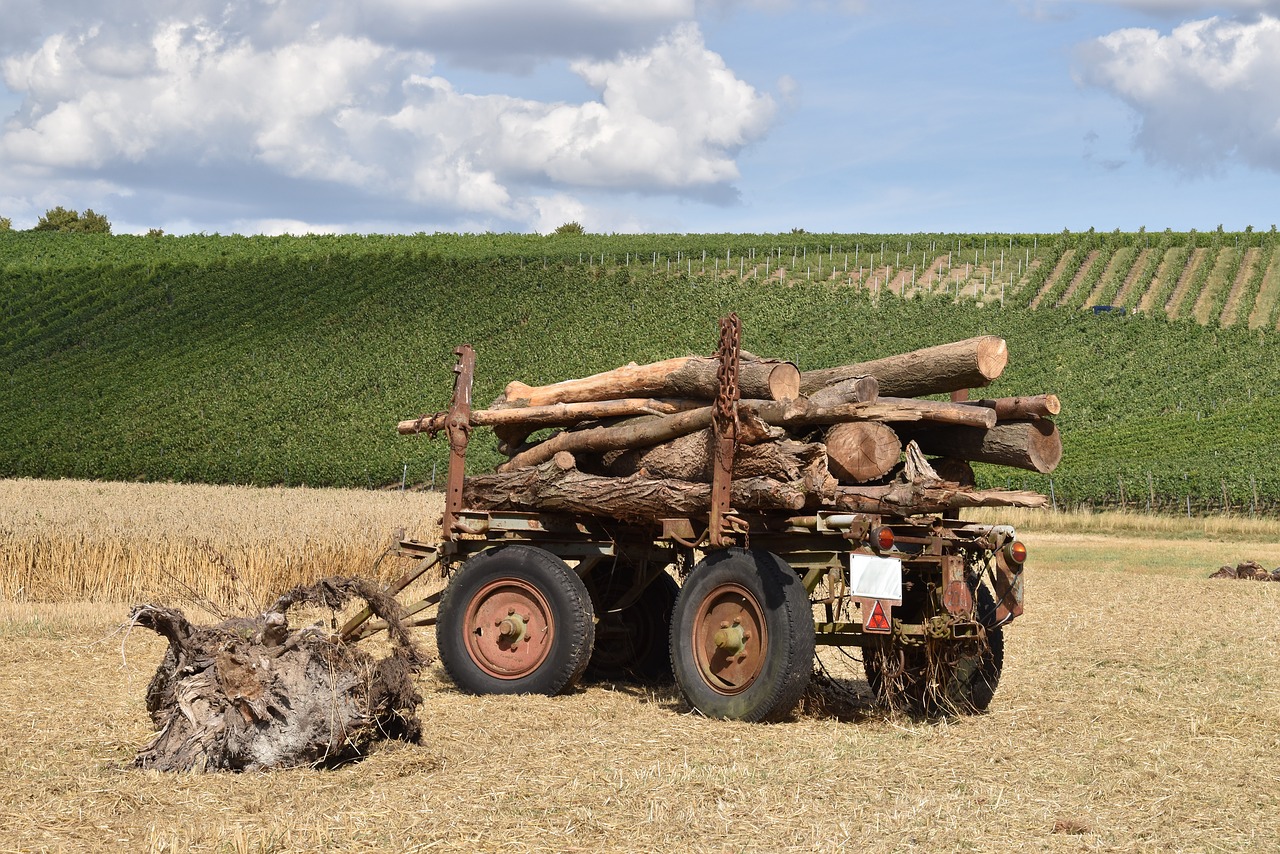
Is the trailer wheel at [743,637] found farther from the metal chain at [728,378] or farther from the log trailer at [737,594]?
the metal chain at [728,378]

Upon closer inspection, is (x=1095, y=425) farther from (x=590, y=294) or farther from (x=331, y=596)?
(x=331, y=596)

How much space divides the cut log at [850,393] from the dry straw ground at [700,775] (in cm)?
200

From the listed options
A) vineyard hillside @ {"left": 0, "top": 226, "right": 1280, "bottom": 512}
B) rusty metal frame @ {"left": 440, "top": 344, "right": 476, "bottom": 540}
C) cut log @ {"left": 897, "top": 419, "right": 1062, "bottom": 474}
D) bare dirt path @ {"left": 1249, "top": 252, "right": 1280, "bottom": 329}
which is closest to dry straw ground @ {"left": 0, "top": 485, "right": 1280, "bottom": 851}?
rusty metal frame @ {"left": 440, "top": 344, "right": 476, "bottom": 540}

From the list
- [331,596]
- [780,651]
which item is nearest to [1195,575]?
[780,651]

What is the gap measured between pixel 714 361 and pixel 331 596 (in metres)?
3.06

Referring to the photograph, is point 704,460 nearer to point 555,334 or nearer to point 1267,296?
point 555,334

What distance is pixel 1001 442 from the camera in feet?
28.1

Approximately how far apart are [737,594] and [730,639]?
0.31m

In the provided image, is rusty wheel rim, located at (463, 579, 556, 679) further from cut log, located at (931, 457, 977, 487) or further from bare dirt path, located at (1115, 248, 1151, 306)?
bare dirt path, located at (1115, 248, 1151, 306)

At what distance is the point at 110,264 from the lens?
2687 inches

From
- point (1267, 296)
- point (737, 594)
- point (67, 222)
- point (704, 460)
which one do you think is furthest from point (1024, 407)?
point (67, 222)

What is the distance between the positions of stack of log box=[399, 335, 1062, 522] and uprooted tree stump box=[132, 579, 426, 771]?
250 cm

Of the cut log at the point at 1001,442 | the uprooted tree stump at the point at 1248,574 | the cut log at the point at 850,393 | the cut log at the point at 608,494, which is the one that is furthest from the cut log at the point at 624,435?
the uprooted tree stump at the point at 1248,574

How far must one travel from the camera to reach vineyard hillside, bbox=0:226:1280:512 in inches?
1639
